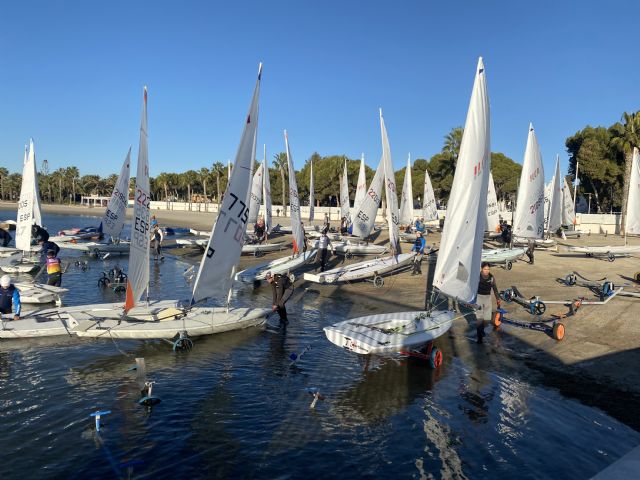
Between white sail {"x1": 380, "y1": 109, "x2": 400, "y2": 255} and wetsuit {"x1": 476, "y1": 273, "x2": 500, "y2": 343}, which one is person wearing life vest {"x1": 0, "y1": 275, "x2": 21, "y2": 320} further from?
white sail {"x1": 380, "y1": 109, "x2": 400, "y2": 255}

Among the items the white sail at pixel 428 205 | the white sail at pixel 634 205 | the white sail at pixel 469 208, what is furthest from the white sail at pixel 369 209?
the white sail at pixel 428 205

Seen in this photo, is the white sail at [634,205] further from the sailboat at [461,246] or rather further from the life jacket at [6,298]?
the life jacket at [6,298]

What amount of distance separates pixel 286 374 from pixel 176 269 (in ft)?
60.1

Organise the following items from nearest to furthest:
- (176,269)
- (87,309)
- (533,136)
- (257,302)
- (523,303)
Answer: (87,309)
(523,303)
(257,302)
(533,136)
(176,269)

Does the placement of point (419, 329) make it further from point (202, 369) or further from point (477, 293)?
point (202, 369)

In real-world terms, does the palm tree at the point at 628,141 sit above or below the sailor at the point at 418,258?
above

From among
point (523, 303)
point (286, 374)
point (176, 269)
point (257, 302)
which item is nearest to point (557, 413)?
point (286, 374)

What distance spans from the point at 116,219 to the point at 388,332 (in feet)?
77.8

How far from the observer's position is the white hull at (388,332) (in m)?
10.2

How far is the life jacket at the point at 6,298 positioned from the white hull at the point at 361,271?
11331 millimetres

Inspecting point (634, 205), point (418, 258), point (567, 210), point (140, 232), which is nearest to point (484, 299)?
point (140, 232)

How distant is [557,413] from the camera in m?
8.99

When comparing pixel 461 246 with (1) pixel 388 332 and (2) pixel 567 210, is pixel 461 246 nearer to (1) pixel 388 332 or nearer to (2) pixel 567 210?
(1) pixel 388 332

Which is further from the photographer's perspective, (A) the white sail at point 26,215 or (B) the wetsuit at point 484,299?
(A) the white sail at point 26,215
